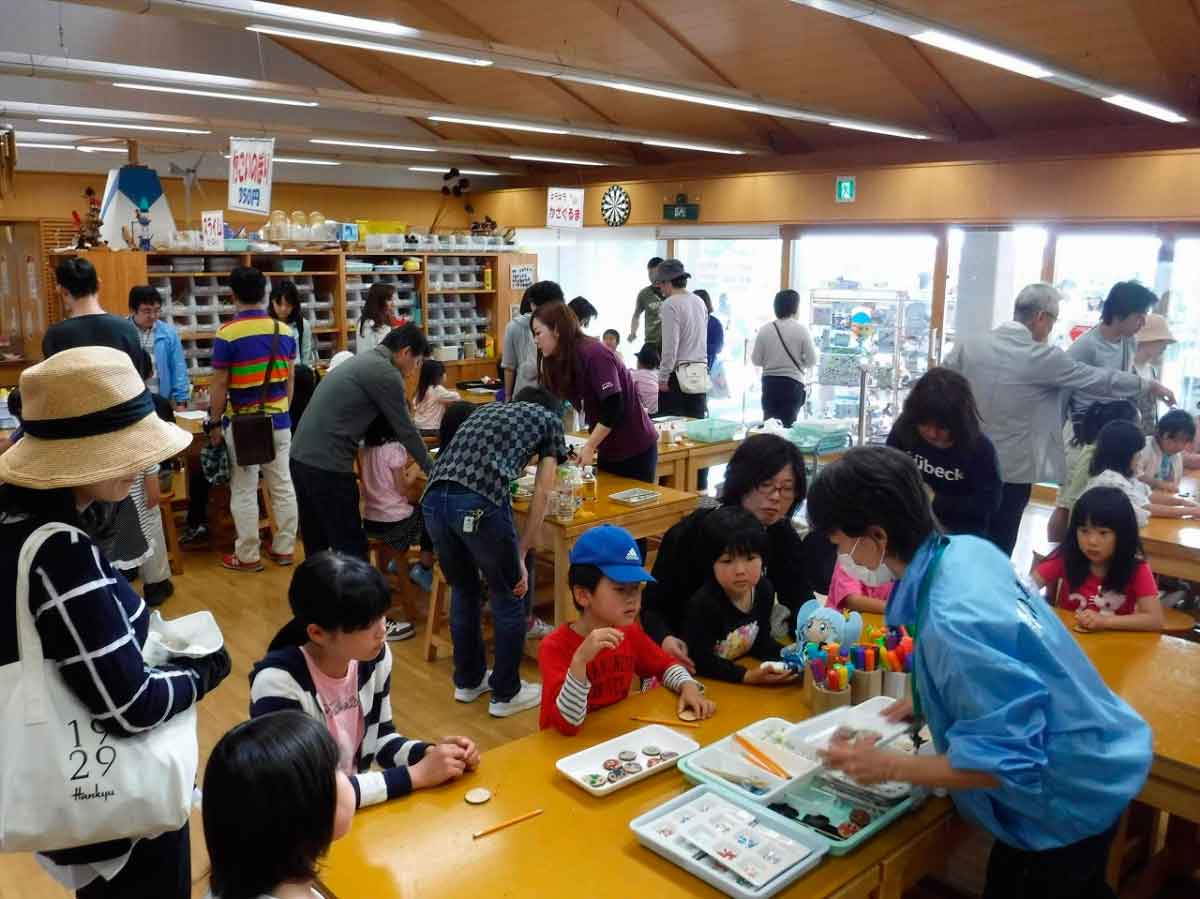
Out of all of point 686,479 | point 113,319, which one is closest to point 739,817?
point 113,319

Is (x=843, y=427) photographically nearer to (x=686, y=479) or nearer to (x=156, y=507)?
(x=686, y=479)

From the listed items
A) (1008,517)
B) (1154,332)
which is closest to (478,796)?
(1008,517)

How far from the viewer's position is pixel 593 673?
7.39ft

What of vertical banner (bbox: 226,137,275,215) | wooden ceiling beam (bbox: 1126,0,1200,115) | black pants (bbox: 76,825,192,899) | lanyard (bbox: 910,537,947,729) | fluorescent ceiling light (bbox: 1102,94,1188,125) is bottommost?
black pants (bbox: 76,825,192,899)

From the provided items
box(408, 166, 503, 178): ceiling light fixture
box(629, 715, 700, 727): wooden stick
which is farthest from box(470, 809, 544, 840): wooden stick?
box(408, 166, 503, 178): ceiling light fixture

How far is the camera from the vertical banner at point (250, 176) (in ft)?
21.0

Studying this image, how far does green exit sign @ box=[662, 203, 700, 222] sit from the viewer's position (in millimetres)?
9664

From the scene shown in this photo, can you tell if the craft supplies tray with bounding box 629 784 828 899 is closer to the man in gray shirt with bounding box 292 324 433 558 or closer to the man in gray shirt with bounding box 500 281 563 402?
the man in gray shirt with bounding box 292 324 433 558

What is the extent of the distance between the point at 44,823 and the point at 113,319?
2.80m

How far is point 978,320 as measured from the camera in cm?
796

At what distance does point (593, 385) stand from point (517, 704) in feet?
4.66

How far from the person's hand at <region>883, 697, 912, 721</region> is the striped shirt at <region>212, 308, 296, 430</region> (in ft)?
13.7

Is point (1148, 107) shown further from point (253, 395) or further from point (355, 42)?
point (253, 395)

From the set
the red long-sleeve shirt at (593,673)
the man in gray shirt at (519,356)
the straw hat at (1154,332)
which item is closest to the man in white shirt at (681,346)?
the man in gray shirt at (519,356)
